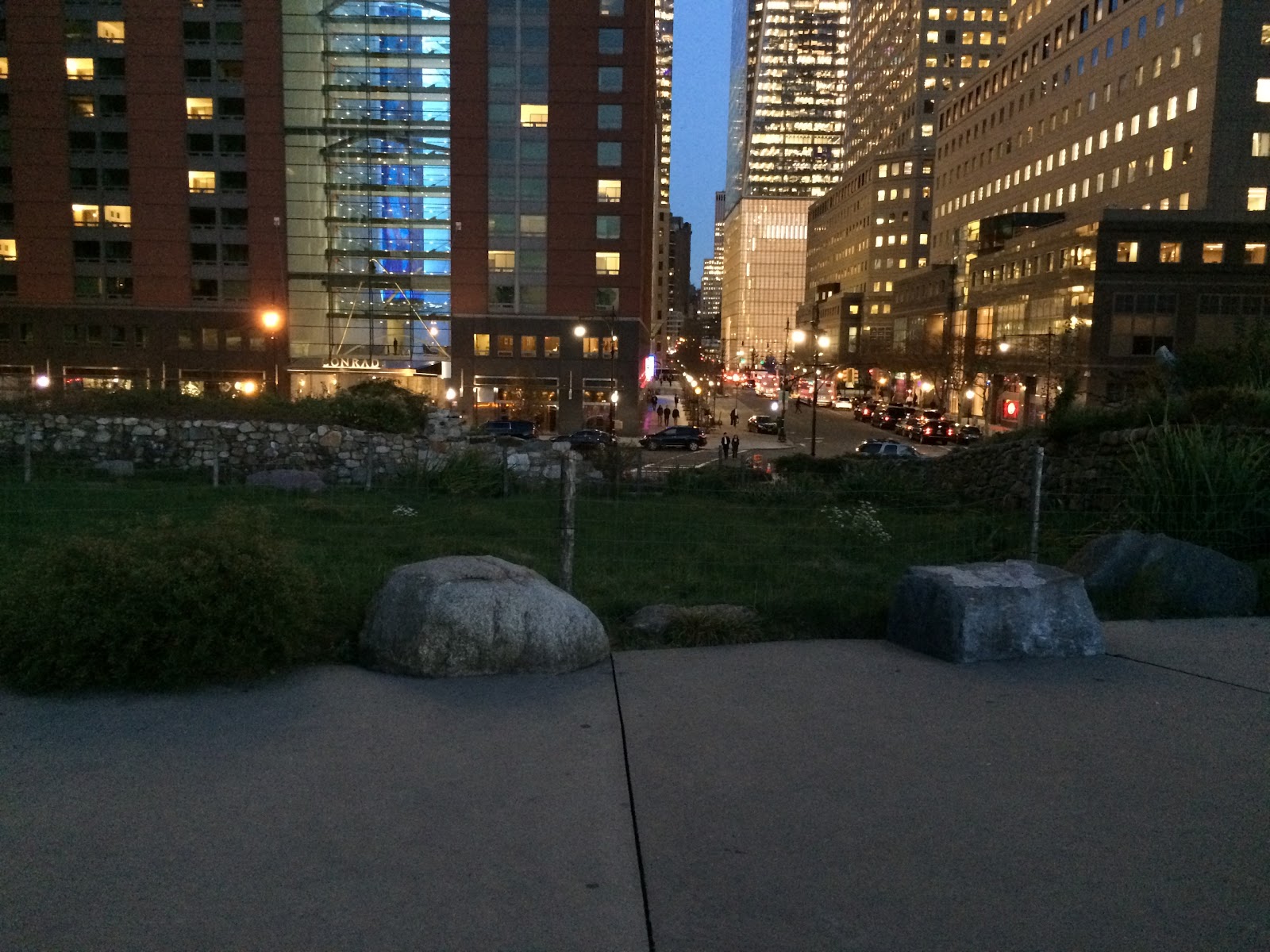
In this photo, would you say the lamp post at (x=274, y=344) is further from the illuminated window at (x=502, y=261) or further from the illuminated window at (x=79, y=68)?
the illuminated window at (x=79, y=68)

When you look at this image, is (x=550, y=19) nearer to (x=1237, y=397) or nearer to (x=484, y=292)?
(x=484, y=292)

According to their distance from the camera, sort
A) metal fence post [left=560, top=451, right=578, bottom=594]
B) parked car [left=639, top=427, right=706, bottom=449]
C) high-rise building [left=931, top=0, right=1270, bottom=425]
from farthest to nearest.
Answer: high-rise building [left=931, top=0, right=1270, bottom=425] < parked car [left=639, top=427, right=706, bottom=449] < metal fence post [left=560, top=451, right=578, bottom=594]

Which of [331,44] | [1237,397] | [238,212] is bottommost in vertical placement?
[1237,397]

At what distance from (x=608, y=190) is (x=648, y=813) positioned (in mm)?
62888


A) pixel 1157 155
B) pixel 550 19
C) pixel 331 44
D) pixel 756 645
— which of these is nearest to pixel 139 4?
pixel 331 44

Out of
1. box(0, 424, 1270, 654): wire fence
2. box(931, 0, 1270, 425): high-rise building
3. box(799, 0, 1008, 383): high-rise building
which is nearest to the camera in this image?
box(0, 424, 1270, 654): wire fence

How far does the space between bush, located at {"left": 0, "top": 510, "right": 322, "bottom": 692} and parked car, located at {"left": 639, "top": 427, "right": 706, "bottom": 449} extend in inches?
1649

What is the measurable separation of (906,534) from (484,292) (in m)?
56.3

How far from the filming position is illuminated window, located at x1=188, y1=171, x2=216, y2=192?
64.8 metres

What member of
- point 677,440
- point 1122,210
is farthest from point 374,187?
point 1122,210

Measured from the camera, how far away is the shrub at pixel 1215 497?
395 inches

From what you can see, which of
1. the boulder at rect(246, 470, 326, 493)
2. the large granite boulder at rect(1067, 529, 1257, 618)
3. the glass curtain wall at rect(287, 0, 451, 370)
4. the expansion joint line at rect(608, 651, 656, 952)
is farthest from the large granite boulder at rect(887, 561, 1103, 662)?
the glass curtain wall at rect(287, 0, 451, 370)

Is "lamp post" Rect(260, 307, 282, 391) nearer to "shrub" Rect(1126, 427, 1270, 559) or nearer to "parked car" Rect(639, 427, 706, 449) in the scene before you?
"parked car" Rect(639, 427, 706, 449)

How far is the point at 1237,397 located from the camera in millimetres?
14672
